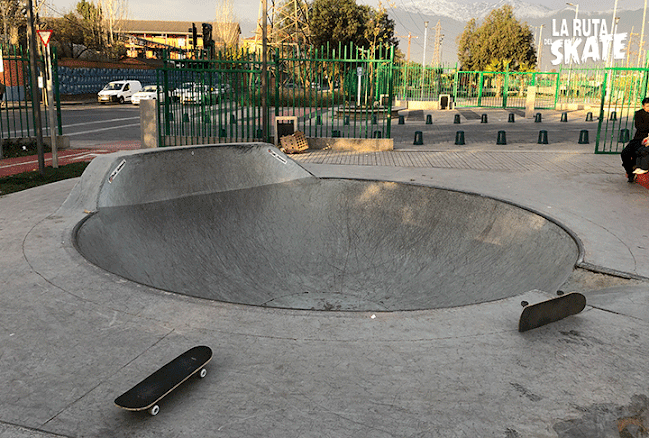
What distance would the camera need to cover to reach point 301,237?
26.8ft

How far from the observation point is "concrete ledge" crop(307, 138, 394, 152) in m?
15.0

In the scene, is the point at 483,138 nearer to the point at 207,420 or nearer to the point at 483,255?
the point at 483,255

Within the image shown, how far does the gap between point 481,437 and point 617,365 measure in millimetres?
1363

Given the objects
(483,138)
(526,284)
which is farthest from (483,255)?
(483,138)

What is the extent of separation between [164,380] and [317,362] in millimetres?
971

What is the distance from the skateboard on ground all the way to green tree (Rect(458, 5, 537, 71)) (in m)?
56.5

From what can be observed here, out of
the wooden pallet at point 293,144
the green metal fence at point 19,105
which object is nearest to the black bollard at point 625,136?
the wooden pallet at point 293,144

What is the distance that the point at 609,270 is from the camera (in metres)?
5.37

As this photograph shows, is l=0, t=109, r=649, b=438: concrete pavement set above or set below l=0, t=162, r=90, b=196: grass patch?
below

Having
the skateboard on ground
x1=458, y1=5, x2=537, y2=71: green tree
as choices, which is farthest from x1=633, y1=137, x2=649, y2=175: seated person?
x1=458, y1=5, x2=537, y2=71: green tree

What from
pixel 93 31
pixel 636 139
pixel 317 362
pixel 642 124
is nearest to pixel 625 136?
pixel 642 124

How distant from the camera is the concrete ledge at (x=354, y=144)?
15031 mm

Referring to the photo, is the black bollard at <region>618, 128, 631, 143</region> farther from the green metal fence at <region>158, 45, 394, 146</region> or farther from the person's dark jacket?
the person's dark jacket

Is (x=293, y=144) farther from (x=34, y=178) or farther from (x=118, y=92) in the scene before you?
(x=118, y=92)
